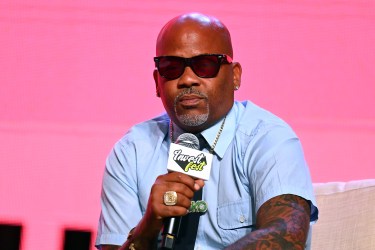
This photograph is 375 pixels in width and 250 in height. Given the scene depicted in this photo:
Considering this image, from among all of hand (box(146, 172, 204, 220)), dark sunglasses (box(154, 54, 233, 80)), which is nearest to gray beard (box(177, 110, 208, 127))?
dark sunglasses (box(154, 54, 233, 80))

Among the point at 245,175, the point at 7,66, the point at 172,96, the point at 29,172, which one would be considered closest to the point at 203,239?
the point at 245,175

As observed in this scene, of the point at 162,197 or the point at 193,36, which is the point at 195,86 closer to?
the point at 193,36

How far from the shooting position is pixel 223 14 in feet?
11.4

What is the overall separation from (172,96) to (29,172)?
4.17 ft

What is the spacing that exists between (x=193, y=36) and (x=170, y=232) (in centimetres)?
77

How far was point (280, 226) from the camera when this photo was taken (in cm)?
219

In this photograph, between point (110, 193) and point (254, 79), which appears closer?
point (110, 193)

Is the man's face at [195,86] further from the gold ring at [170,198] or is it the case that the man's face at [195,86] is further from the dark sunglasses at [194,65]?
the gold ring at [170,198]

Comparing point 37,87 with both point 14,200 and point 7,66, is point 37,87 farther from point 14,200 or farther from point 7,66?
point 14,200

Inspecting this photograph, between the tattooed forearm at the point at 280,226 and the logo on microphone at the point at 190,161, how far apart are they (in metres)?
0.26

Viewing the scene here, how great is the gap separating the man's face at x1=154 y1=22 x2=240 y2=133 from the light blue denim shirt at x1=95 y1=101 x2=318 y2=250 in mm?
74

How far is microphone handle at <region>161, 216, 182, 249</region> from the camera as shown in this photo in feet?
6.48

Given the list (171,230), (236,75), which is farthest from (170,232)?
(236,75)

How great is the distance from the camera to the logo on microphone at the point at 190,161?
202 cm
